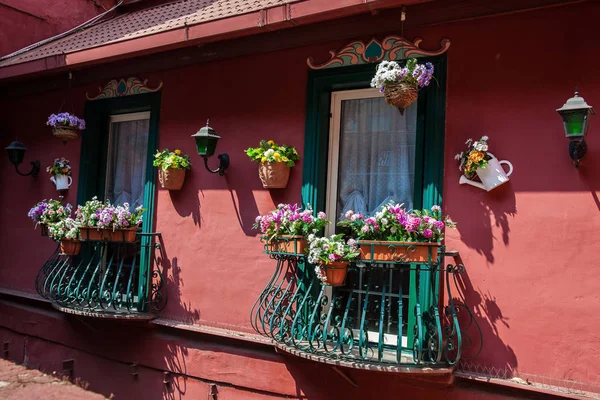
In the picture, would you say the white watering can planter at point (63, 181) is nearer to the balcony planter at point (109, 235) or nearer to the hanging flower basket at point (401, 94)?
the balcony planter at point (109, 235)

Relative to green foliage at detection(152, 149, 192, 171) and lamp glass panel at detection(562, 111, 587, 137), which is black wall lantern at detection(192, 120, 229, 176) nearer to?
green foliage at detection(152, 149, 192, 171)

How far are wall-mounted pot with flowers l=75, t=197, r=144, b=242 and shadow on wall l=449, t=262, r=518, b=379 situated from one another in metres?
3.17

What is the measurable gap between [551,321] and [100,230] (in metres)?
4.09

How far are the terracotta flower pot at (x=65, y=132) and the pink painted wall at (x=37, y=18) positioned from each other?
2068 millimetres

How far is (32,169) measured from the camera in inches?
255

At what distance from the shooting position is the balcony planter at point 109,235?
5.22 meters

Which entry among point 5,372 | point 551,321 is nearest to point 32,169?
point 5,372

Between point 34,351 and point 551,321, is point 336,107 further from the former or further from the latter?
point 34,351

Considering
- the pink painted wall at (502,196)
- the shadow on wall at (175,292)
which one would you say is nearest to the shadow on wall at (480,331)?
the pink painted wall at (502,196)

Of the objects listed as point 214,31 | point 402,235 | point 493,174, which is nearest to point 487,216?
point 493,174

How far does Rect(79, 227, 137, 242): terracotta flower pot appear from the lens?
5219 millimetres

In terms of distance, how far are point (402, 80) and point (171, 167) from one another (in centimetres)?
240

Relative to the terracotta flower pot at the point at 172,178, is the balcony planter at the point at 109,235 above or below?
below

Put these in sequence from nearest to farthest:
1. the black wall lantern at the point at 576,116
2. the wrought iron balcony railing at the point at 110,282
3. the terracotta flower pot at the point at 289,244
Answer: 1. the black wall lantern at the point at 576,116
2. the terracotta flower pot at the point at 289,244
3. the wrought iron balcony railing at the point at 110,282
